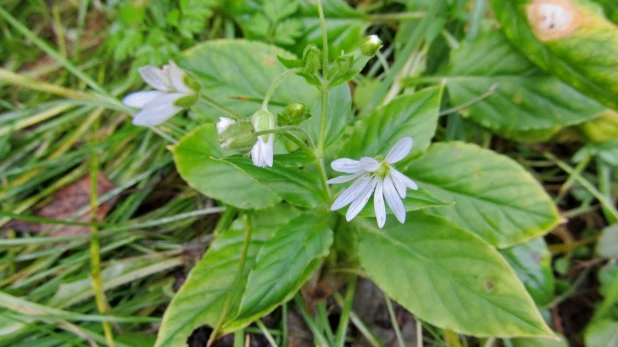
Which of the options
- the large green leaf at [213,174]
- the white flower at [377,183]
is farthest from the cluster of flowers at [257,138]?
the large green leaf at [213,174]

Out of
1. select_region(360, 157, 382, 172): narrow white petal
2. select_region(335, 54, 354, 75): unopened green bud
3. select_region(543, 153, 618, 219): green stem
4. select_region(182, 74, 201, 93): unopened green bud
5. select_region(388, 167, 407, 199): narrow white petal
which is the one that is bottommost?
select_region(543, 153, 618, 219): green stem

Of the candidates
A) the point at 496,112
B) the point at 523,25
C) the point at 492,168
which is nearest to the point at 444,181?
the point at 492,168

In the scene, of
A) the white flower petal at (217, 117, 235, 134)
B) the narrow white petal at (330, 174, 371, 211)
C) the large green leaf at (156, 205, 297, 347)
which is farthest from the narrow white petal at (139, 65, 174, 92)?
the large green leaf at (156, 205, 297, 347)

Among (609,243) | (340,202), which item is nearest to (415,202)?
(340,202)

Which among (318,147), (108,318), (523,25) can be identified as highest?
(523,25)

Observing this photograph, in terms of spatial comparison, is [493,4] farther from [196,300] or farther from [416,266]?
[196,300]

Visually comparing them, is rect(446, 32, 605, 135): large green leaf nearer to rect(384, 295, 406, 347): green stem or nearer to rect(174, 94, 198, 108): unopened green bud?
rect(384, 295, 406, 347): green stem

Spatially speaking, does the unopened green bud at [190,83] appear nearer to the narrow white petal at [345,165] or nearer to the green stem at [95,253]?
the narrow white petal at [345,165]
